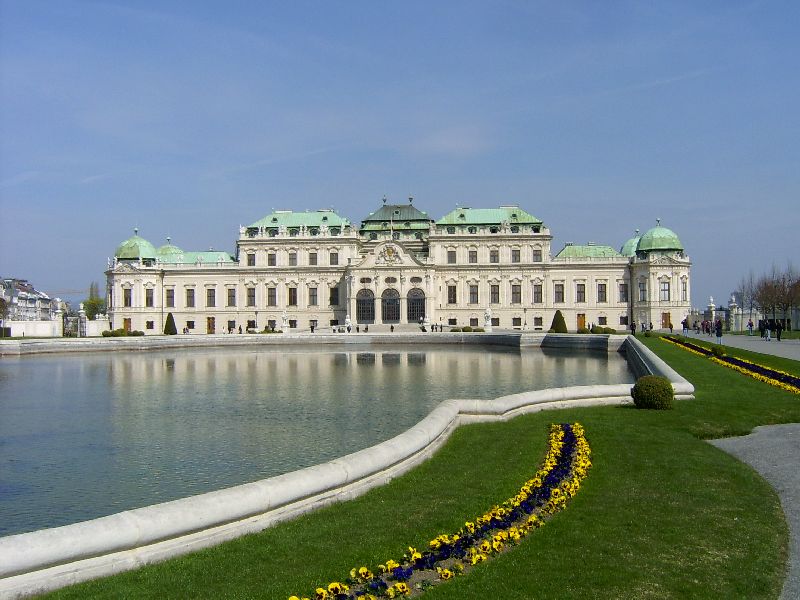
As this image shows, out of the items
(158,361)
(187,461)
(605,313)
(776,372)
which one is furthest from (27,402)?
(605,313)

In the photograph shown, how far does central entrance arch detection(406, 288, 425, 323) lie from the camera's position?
91.2 metres

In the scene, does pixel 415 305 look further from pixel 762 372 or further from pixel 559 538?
pixel 559 538

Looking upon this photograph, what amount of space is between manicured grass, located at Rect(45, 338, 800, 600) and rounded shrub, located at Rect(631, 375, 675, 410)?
5.28 m

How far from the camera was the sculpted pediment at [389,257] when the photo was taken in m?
90.6

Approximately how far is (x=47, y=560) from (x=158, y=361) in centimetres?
4474

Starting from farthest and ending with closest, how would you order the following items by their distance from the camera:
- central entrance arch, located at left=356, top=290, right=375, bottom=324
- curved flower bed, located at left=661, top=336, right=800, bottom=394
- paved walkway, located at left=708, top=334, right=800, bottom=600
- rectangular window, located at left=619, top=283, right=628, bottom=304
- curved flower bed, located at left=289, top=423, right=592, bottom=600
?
rectangular window, located at left=619, top=283, right=628, bottom=304 → central entrance arch, located at left=356, top=290, right=375, bottom=324 → curved flower bed, located at left=661, top=336, right=800, bottom=394 → paved walkway, located at left=708, top=334, right=800, bottom=600 → curved flower bed, located at left=289, top=423, right=592, bottom=600

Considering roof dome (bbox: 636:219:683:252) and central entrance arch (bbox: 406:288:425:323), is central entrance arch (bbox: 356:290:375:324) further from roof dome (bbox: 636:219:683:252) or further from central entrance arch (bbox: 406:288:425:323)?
roof dome (bbox: 636:219:683:252)

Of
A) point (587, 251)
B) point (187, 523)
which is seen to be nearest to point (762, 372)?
point (187, 523)

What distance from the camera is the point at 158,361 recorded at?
50719 millimetres

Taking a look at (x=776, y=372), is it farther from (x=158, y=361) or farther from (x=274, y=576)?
(x=158, y=361)

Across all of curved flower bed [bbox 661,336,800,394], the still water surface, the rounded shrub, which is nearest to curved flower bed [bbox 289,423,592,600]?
the still water surface

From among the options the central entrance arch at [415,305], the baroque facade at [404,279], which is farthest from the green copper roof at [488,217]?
the central entrance arch at [415,305]

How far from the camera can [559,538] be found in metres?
9.59

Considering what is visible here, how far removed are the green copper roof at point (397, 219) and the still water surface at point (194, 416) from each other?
51299 millimetres
